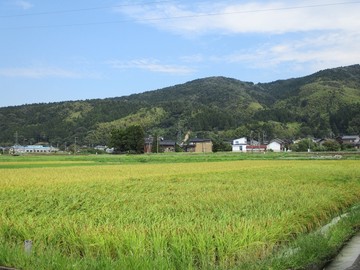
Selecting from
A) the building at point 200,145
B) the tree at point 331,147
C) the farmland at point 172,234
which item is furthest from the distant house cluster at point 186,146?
the farmland at point 172,234

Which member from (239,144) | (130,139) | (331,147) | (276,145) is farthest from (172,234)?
(276,145)

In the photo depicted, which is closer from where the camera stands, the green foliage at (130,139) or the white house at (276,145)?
the green foliage at (130,139)

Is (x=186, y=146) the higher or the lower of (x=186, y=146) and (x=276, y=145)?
the higher

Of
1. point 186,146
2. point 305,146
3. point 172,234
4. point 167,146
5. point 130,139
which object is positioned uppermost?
point 130,139

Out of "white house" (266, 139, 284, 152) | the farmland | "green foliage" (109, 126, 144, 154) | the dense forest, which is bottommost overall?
the farmland

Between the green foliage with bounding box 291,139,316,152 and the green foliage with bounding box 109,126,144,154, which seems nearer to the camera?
the green foliage with bounding box 109,126,144,154

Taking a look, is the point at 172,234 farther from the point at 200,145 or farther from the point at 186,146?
the point at 186,146

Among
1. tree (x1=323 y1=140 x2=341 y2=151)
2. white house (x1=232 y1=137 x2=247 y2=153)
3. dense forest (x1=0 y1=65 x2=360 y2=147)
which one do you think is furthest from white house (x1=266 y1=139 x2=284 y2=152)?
tree (x1=323 y1=140 x2=341 y2=151)

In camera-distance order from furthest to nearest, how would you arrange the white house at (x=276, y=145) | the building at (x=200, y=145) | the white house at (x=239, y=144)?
the white house at (x=239, y=144) → the white house at (x=276, y=145) → the building at (x=200, y=145)

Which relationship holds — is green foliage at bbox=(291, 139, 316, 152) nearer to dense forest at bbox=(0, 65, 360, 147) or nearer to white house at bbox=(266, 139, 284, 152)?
white house at bbox=(266, 139, 284, 152)

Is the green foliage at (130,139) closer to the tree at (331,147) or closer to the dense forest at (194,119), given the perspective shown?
the dense forest at (194,119)

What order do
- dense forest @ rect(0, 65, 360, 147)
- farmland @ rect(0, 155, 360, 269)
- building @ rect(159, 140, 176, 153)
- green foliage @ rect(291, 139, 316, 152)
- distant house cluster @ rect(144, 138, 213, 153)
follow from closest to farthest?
farmland @ rect(0, 155, 360, 269)
green foliage @ rect(291, 139, 316, 152)
distant house cluster @ rect(144, 138, 213, 153)
building @ rect(159, 140, 176, 153)
dense forest @ rect(0, 65, 360, 147)

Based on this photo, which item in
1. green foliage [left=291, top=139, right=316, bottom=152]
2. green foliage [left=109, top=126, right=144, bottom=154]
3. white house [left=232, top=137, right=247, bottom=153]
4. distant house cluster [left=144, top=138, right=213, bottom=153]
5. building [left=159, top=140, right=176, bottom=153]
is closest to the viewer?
green foliage [left=109, top=126, right=144, bottom=154]

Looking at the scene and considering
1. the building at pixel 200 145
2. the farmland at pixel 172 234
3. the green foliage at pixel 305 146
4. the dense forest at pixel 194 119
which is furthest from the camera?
the dense forest at pixel 194 119
